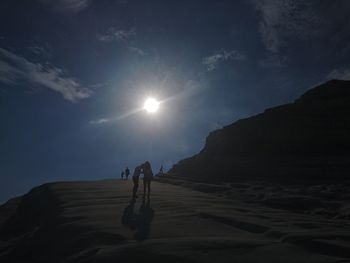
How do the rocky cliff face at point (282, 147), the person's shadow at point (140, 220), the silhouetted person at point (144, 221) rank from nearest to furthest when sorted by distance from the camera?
the silhouetted person at point (144, 221), the person's shadow at point (140, 220), the rocky cliff face at point (282, 147)

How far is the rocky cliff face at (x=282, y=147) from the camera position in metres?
39.2

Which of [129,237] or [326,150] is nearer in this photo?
[129,237]

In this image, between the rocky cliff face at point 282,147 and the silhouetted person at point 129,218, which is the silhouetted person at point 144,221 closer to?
the silhouetted person at point 129,218

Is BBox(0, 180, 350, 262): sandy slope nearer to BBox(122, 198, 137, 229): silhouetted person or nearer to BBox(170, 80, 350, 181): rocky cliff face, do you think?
BBox(122, 198, 137, 229): silhouetted person

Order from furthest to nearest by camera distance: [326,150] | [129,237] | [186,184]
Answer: [326,150]
[186,184]
[129,237]

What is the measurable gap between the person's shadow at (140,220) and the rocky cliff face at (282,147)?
2358 cm

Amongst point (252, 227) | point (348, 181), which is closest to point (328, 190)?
point (348, 181)

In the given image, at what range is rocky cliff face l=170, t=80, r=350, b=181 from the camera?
128 ft

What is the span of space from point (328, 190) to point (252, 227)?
1834cm

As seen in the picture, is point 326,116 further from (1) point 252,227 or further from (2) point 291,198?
(1) point 252,227

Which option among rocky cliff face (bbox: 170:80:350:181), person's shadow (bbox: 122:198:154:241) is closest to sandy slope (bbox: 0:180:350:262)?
person's shadow (bbox: 122:198:154:241)

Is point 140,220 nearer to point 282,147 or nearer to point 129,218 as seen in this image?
point 129,218

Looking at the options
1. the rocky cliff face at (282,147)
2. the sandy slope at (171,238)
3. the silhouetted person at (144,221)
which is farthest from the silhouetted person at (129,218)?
the rocky cliff face at (282,147)

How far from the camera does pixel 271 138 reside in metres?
48.5
